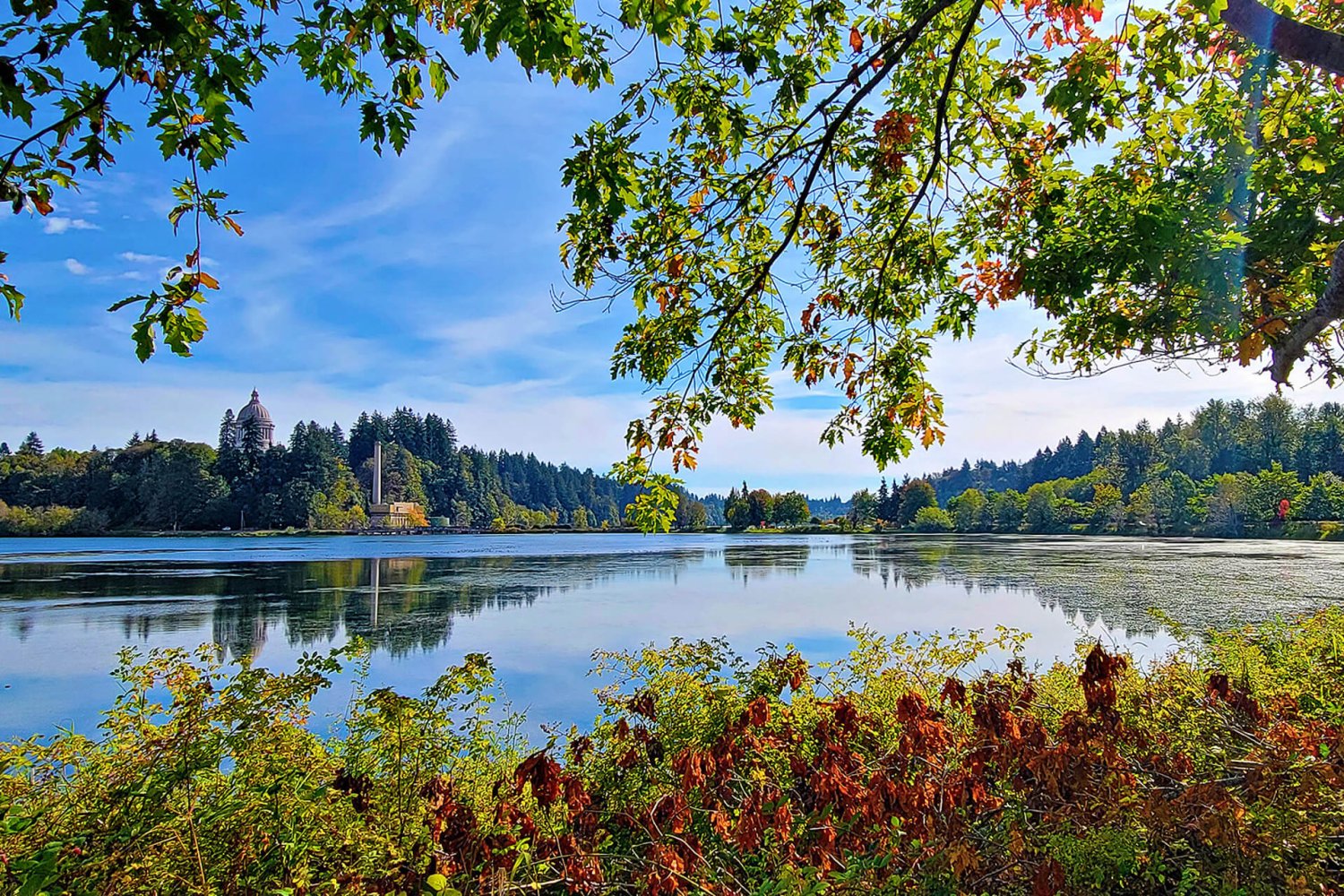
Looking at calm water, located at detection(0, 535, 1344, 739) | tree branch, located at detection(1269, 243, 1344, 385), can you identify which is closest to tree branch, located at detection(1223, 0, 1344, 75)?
tree branch, located at detection(1269, 243, 1344, 385)

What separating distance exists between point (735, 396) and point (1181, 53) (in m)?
2.97

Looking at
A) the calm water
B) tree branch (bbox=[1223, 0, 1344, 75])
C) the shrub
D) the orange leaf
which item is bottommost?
the shrub

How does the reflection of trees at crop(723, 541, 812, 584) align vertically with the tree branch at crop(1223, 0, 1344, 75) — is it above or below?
below

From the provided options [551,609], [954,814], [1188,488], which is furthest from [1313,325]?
[1188,488]

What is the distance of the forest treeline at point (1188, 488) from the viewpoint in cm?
4925

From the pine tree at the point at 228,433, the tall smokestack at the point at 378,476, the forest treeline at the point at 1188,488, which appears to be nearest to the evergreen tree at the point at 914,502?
the forest treeline at the point at 1188,488

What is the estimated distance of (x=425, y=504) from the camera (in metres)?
95.9

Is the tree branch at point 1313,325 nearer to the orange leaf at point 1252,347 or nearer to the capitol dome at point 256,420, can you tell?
the orange leaf at point 1252,347

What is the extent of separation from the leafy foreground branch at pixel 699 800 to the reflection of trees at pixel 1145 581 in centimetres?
520

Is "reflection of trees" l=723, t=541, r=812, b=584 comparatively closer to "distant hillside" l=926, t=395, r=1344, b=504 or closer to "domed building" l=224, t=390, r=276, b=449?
"distant hillside" l=926, t=395, r=1344, b=504

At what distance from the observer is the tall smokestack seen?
8639 centimetres

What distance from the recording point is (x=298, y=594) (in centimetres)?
1605

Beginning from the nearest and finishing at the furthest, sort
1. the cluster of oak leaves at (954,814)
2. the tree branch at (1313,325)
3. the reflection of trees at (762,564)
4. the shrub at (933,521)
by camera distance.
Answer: the cluster of oak leaves at (954,814) → the tree branch at (1313,325) → the reflection of trees at (762,564) → the shrub at (933,521)

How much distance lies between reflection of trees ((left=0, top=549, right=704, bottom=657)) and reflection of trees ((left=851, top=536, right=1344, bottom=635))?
8945mm
